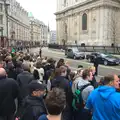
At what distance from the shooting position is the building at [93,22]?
56500mm

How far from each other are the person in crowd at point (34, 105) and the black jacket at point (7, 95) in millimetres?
1466

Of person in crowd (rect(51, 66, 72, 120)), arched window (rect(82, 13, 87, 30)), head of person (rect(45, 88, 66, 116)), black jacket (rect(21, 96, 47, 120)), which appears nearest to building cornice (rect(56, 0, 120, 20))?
arched window (rect(82, 13, 87, 30))

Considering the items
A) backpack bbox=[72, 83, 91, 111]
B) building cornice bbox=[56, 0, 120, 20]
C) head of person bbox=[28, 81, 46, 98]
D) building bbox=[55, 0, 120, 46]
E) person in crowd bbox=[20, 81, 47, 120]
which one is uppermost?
building cornice bbox=[56, 0, 120, 20]

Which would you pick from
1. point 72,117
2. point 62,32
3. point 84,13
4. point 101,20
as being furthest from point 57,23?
point 72,117

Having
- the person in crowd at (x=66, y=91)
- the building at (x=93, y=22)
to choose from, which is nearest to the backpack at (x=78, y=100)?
the person in crowd at (x=66, y=91)

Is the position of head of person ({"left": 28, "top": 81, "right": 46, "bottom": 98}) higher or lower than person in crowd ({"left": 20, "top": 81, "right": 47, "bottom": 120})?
higher

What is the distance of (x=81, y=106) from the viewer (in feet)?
17.0

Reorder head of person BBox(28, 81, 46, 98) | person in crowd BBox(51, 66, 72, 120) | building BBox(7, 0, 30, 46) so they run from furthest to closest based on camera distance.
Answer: building BBox(7, 0, 30, 46)
person in crowd BBox(51, 66, 72, 120)
head of person BBox(28, 81, 46, 98)

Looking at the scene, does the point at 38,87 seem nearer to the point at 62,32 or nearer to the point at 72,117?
the point at 72,117

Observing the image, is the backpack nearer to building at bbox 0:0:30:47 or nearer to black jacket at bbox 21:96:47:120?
black jacket at bbox 21:96:47:120

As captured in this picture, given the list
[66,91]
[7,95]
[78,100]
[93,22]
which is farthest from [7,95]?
[93,22]

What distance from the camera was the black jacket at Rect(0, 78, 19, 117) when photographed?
527cm

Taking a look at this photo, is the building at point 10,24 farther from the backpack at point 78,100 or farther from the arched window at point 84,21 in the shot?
the backpack at point 78,100

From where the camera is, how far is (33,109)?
3658 millimetres
